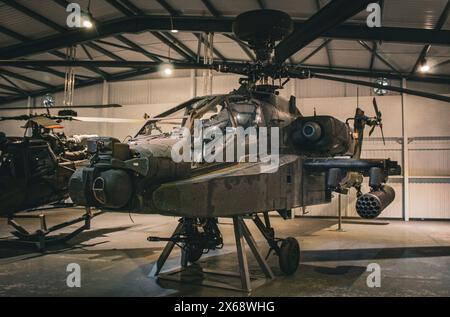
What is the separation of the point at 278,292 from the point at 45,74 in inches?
698

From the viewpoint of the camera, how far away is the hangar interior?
679cm

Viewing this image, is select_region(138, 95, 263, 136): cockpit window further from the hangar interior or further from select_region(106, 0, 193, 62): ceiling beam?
select_region(106, 0, 193, 62): ceiling beam

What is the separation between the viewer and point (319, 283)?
627 cm

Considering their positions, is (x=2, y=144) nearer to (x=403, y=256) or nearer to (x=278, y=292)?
(x=278, y=292)

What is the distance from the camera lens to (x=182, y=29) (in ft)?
41.0

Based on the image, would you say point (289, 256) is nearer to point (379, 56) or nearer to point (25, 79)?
point (379, 56)

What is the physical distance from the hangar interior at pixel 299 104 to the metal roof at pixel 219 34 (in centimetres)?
4

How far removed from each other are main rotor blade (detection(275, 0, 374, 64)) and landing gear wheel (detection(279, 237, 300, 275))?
308cm

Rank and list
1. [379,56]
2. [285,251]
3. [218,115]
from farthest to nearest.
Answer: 1. [379,56]
2. [285,251]
3. [218,115]

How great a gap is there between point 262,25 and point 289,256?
3.66 m

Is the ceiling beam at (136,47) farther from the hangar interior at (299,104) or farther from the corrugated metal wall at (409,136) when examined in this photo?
the corrugated metal wall at (409,136)

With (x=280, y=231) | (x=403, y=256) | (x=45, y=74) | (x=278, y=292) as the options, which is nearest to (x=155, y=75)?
(x=45, y=74)

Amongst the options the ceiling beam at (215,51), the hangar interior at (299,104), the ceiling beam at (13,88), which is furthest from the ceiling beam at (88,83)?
the ceiling beam at (215,51)

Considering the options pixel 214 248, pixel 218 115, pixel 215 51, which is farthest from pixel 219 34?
pixel 214 248
